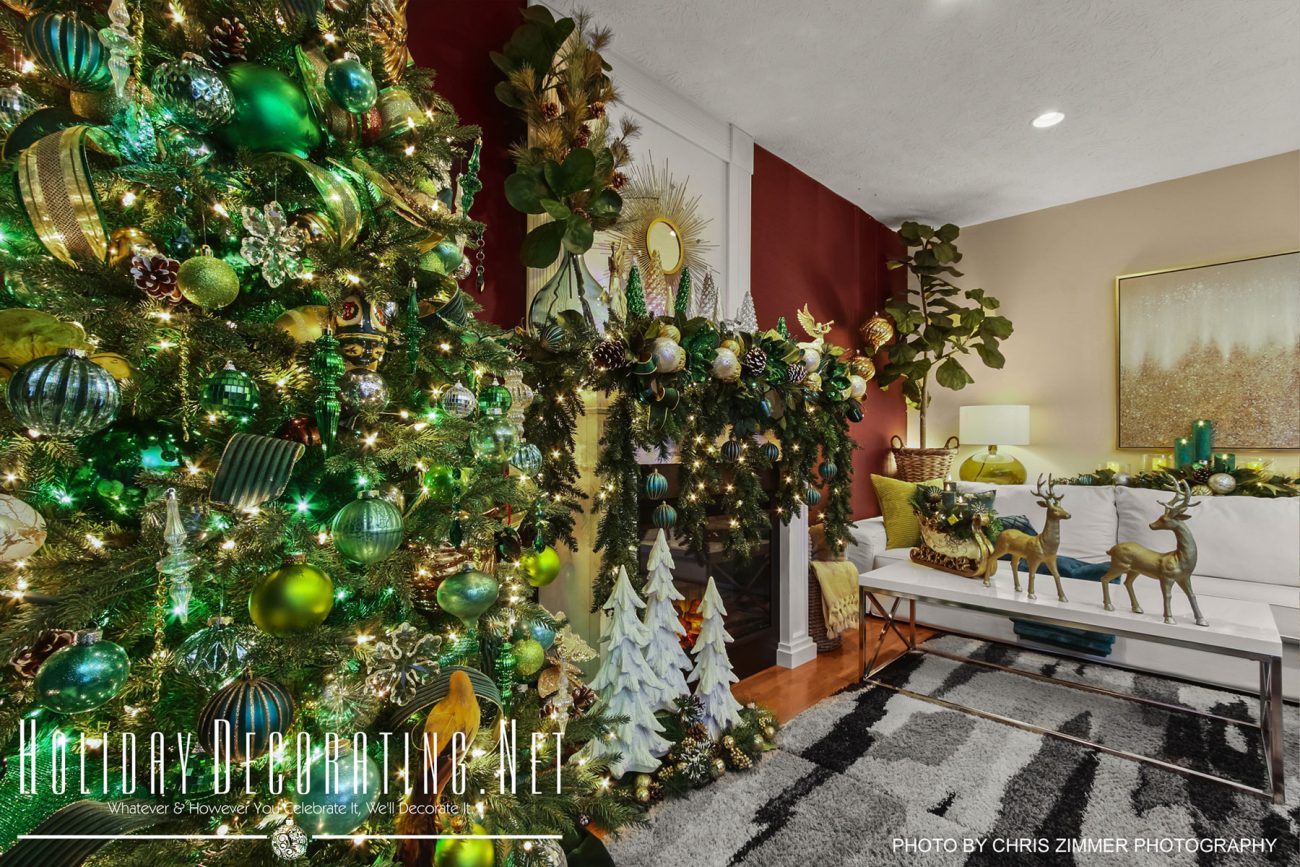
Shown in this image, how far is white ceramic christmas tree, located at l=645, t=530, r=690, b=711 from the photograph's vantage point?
1808 millimetres

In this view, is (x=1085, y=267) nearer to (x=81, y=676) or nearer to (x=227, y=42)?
(x=227, y=42)

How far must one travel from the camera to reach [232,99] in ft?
2.30

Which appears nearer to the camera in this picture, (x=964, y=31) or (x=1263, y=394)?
(x=964, y=31)

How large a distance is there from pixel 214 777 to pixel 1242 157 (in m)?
5.04

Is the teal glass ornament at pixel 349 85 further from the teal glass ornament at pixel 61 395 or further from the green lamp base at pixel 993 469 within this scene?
the green lamp base at pixel 993 469

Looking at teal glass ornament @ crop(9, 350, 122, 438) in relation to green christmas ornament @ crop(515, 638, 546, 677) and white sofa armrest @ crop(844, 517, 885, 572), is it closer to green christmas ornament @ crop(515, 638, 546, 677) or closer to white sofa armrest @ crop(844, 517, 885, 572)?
Answer: green christmas ornament @ crop(515, 638, 546, 677)

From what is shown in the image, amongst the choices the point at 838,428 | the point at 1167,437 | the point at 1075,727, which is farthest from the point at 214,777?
the point at 1167,437

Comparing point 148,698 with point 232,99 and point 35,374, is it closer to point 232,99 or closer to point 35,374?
point 35,374

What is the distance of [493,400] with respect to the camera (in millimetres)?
1053

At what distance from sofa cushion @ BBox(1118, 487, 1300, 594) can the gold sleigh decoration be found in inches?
40.0

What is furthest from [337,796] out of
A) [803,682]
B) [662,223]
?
Result: [803,682]

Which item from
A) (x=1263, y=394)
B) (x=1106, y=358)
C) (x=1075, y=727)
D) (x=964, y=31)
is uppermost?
(x=964, y=31)

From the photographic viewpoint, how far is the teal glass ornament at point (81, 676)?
0.52m

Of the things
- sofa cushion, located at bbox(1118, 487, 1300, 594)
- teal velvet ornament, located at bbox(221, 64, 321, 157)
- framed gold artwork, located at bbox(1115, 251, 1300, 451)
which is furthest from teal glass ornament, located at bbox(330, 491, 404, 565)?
framed gold artwork, located at bbox(1115, 251, 1300, 451)
